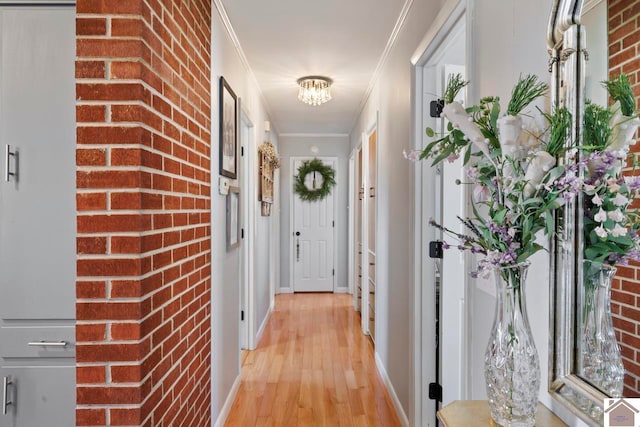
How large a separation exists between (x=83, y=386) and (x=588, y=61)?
167 cm

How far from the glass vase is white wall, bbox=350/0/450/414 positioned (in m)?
1.40

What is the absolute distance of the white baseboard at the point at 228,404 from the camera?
2437 millimetres

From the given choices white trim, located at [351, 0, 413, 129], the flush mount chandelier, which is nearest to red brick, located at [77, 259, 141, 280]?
white trim, located at [351, 0, 413, 129]

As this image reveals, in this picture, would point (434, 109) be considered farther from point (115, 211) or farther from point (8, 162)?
point (8, 162)

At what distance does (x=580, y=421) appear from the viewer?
84 centimetres

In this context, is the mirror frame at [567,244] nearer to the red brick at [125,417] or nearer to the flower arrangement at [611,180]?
the flower arrangement at [611,180]

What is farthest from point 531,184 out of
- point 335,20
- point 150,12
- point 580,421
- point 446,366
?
point 335,20

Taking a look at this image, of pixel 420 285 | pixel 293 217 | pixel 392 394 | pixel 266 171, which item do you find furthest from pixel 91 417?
pixel 293 217

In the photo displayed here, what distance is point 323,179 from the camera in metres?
6.23

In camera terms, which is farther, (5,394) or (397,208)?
(397,208)

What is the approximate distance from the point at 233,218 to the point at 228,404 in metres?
1.22

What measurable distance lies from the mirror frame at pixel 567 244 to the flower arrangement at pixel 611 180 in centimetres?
3

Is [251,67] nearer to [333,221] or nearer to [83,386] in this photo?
[83,386]

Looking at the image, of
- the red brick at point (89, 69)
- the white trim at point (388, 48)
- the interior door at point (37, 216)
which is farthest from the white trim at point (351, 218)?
the red brick at point (89, 69)
